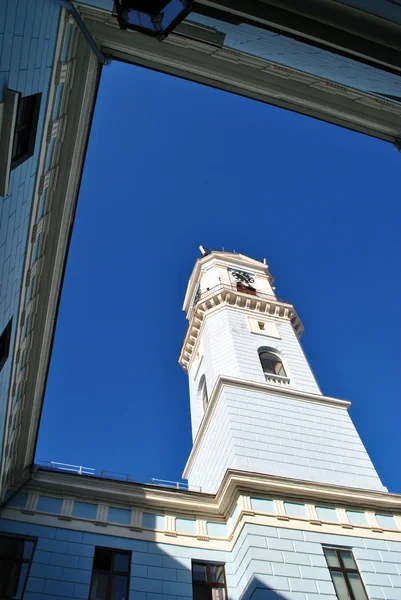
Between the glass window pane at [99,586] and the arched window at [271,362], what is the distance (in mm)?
12794

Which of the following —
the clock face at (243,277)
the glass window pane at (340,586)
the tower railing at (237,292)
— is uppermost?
the clock face at (243,277)

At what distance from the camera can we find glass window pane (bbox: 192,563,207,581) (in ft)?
46.9

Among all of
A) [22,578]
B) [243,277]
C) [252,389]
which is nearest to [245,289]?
[243,277]

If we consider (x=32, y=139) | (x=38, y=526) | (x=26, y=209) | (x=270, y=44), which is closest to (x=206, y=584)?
(x=38, y=526)

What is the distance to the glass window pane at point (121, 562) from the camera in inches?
551

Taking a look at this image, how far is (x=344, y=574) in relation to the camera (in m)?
14.2

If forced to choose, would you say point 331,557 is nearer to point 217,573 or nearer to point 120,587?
point 217,573

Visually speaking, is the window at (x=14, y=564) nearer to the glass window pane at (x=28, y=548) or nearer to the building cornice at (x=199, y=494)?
the glass window pane at (x=28, y=548)

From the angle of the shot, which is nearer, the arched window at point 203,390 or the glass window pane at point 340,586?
the glass window pane at point 340,586

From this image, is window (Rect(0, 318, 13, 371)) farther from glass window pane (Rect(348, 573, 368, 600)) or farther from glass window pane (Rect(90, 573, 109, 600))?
glass window pane (Rect(348, 573, 368, 600))

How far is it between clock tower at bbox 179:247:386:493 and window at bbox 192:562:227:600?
3.55 metres

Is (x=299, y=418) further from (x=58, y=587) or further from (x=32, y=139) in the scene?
(x=32, y=139)

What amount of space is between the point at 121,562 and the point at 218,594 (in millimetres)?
2986

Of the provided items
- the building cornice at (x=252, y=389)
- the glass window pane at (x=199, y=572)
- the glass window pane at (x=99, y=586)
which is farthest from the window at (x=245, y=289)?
the glass window pane at (x=99, y=586)
